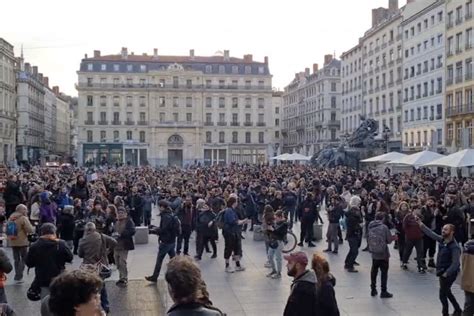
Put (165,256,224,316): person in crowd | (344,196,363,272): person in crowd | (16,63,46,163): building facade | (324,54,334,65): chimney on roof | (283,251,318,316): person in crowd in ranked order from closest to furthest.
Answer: (165,256,224,316): person in crowd < (283,251,318,316): person in crowd < (344,196,363,272): person in crowd < (16,63,46,163): building facade < (324,54,334,65): chimney on roof

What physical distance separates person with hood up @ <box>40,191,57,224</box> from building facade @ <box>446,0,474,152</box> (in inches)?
1518

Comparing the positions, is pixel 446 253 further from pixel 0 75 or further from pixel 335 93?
pixel 335 93

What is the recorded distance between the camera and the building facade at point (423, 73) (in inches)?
2095

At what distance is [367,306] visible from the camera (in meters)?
9.76

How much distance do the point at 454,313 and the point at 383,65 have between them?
6148 cm

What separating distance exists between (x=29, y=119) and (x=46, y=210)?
7625 cm

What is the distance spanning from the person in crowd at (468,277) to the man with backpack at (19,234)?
7.87 metres

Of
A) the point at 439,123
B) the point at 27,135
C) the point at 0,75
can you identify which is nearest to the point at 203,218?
the point at 439,123

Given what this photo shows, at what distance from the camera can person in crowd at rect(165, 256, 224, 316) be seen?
3.97 m

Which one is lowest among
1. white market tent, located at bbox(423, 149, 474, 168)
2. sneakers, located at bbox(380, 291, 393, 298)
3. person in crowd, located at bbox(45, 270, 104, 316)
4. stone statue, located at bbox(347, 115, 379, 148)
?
sneakers, located at bbox(380, 291, 393, 298)

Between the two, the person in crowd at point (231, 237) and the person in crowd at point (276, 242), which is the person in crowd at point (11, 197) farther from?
the person in crowd at point (276, 242)

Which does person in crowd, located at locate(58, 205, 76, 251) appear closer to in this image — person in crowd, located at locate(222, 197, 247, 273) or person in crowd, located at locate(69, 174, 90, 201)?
person in crowd, located at locate(222, 197, 247, 273)

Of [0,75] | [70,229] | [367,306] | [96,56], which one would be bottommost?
[367,306]

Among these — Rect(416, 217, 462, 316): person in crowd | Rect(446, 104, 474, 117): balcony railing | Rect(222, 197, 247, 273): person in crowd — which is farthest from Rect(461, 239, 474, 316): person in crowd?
Rect(446, 104, 474, 117): balcony railing
